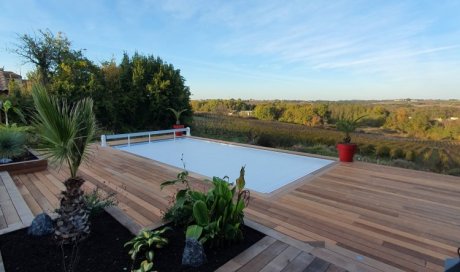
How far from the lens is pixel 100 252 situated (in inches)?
65.4

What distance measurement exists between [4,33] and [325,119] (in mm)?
14334

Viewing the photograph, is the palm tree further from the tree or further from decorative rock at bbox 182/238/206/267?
the tree

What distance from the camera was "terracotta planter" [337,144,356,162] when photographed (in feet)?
15.8

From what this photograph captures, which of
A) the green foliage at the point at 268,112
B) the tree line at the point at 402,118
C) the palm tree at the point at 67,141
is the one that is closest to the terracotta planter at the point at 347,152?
the tree line at the point at 402,118

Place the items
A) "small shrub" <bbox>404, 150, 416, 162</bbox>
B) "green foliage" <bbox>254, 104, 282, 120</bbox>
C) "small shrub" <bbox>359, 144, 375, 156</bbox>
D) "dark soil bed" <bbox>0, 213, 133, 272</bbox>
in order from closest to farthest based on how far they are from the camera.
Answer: "dark soil bed" <bbox>0, 213, 133, 272</bbox>, "small shrub" <bbox>404, 150, 416, 162</bbox>, "small shrub" <bbox>359, 144, 375, 156</bbox>, "green foliage" <bbox>254, 104, 282, 120</bbox>

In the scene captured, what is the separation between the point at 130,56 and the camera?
10.0 meters

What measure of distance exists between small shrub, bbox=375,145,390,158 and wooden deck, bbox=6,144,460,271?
413cm

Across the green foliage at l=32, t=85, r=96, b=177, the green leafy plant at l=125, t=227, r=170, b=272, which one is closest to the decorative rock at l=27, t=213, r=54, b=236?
the green foliage at l=32, t=85, r=96, b=177

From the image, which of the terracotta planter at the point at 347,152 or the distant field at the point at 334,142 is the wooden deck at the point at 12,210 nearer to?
the terracotta planter at the point at 347,152

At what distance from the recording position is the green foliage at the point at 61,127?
5.06 feet

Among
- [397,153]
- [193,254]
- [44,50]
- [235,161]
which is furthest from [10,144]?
[397,153]

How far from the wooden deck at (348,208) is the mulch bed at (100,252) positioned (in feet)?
1.16

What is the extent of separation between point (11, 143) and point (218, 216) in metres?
4.75

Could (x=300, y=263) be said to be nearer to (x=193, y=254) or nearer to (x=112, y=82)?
(x=193, y=254)
